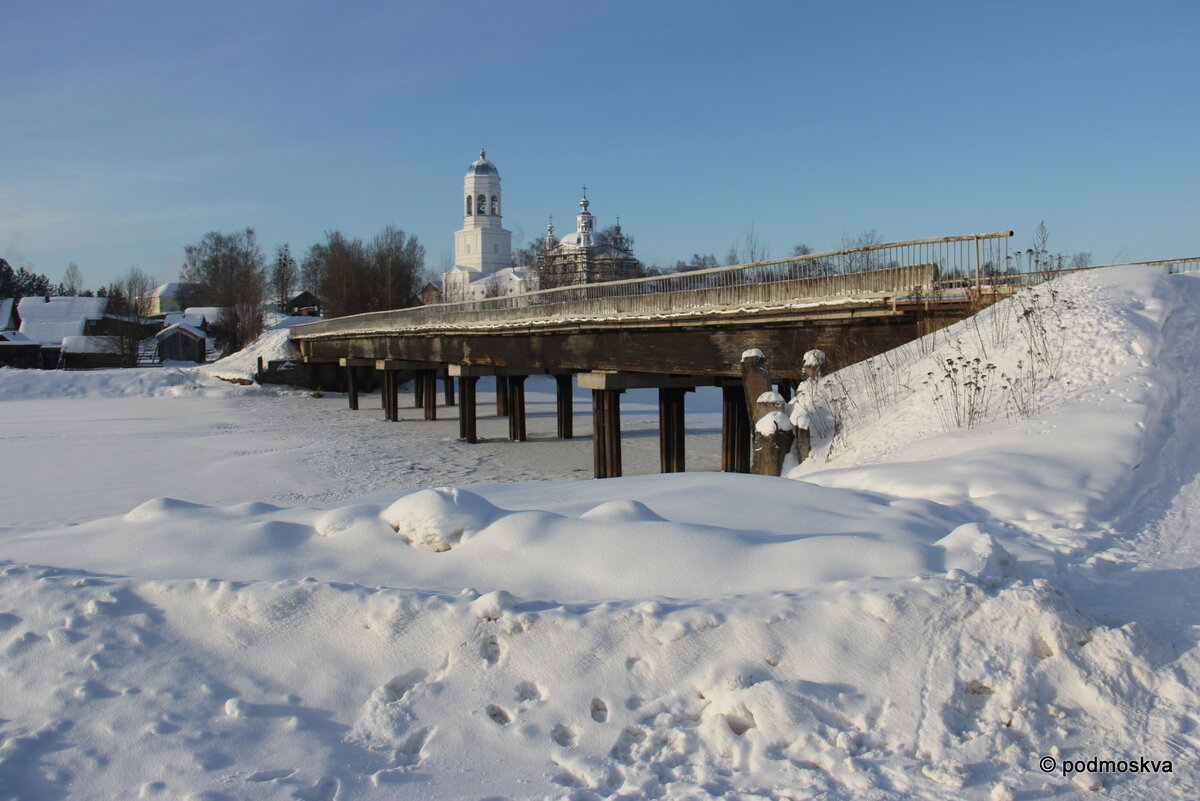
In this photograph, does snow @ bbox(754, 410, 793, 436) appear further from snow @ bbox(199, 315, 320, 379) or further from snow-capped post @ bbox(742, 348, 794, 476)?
snow @ bbox(199, 315, 320, 379)

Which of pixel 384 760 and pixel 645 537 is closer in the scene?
pixel 384 760

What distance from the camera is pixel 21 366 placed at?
62.9 metres

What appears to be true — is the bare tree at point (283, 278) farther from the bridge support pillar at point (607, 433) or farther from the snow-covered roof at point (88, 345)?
the bridge support pillar at point (607, 433)

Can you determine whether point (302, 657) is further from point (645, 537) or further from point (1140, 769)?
point (1140, 769)

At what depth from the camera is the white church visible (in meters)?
92.3

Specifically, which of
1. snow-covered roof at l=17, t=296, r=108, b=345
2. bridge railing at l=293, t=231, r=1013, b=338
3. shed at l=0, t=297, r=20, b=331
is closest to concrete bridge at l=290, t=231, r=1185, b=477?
bridge railing at l=293, t=231, r=1013, b=338

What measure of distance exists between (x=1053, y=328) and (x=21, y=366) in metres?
71.4

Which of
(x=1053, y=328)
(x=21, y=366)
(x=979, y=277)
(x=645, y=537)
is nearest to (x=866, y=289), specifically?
(x=979, y=277)

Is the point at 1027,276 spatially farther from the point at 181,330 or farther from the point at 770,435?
the point at 181,330

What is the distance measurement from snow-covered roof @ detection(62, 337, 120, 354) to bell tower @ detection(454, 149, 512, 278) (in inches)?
1667

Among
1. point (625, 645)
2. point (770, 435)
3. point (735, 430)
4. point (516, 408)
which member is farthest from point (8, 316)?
point (625, 645)

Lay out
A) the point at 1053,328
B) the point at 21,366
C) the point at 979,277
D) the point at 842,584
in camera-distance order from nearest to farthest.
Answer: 1. the point at 842,584
2. the point at 1053,328
3. the point at 979,277
4. the point at 21,366

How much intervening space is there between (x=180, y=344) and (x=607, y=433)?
6283 cm

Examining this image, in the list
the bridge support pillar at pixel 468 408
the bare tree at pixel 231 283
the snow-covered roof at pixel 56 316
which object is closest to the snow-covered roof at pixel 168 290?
the bare tree at pixel 231 283
